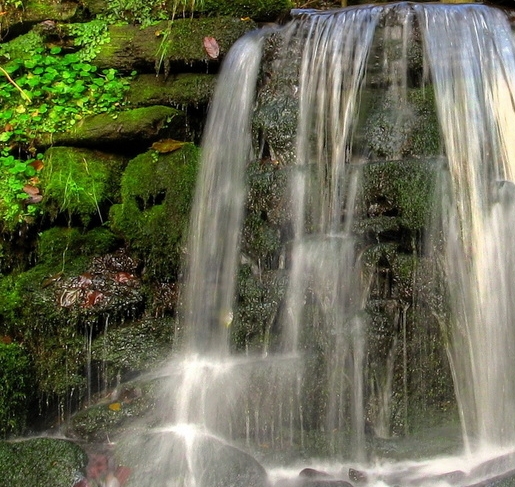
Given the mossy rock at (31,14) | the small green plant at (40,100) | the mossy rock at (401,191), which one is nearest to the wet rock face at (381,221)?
the mossy rock at (401,191)

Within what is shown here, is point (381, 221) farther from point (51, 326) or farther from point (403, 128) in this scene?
point (51, 326)

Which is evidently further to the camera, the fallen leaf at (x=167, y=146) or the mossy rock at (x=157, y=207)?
the fallen leaf at (x=167, y=146)

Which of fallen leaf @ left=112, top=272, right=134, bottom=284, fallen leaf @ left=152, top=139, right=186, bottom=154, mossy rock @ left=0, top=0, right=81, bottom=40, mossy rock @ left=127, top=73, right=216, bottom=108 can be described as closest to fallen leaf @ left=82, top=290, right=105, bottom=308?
fallen leaf @ left=112, top=272, right=134, bottom=284

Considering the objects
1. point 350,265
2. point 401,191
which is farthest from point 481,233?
point 350,265

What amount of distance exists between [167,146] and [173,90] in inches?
23.3

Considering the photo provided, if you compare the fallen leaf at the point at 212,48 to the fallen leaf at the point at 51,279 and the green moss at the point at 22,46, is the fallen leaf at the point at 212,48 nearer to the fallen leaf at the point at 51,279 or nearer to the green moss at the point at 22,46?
the green moss at the point at 22,46

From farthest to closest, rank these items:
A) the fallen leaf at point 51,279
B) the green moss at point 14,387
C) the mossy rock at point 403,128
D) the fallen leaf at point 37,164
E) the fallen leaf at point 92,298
Result: the fallen leaf at point 37,164 < the fallen leaf at point 51,279 < the fallen leaf at point 92,298 < the mossy rock at point 403,128 < the green moss at point 14,387

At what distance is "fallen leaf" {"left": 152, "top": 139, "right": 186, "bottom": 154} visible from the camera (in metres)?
5.12

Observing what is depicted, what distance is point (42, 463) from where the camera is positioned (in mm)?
3676

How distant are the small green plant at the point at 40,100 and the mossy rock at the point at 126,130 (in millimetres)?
126

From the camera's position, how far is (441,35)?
16.1ft

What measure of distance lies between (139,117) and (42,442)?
2.60m

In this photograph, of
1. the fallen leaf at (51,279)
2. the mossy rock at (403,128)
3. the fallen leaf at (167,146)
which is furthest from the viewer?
the fallen leaf at (167,146)

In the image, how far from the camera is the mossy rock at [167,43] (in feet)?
17.9
